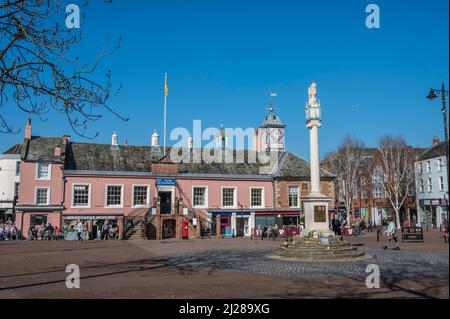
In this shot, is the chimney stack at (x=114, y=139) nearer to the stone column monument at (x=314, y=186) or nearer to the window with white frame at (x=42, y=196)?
the window with white frame at (x=42, y=196)

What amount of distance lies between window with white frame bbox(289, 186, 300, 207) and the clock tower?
10331 millimetres

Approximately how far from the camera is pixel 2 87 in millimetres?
10078

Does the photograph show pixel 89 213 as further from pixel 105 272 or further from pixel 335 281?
pixel 335 281

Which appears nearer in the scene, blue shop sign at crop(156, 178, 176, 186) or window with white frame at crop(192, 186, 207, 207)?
blue shop sign at crop(156, 178, 176, 186)

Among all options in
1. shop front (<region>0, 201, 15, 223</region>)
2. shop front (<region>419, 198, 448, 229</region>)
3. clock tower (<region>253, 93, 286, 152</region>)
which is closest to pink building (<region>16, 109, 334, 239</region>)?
clock tower (<region>253, 93, 286, 152</region>)

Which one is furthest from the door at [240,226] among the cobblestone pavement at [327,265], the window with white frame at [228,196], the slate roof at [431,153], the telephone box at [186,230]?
the slate roof at [431,153]

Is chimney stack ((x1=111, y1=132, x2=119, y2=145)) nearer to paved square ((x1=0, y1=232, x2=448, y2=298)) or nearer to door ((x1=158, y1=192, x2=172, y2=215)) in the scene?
door ((x1=158, y1=192, x2=172, y2=215))

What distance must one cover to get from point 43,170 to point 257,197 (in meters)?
21.7

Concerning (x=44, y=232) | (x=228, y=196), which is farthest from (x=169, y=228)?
(x=44, y=232)

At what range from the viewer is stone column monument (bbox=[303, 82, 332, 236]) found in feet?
69.7

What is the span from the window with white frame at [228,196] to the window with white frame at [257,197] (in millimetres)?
2035
